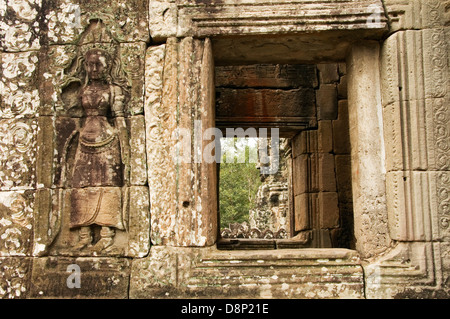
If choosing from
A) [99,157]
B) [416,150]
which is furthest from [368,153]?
[99,157]

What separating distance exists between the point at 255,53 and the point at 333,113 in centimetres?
266

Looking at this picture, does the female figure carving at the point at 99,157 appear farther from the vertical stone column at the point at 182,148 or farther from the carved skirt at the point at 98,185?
the vertical stone column at the point at 182,148

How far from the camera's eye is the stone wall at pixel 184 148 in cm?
397

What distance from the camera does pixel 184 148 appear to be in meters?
4.12

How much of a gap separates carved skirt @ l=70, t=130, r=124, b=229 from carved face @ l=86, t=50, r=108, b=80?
0.62 meters

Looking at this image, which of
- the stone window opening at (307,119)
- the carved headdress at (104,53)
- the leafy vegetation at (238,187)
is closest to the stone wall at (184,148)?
the carved headdress at (104,53)

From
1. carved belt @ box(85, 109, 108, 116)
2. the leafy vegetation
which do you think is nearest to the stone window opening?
carved belt @ box(85, 109, 108, 116)

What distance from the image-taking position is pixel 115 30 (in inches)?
173

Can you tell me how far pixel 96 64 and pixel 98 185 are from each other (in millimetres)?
1170

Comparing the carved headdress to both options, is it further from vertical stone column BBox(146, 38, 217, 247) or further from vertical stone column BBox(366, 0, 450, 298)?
vertical stone column BBox(366, 0, 450, 298)

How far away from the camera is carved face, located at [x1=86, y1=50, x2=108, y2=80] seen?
14.2ft

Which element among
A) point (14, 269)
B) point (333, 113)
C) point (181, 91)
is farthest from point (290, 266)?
point (333, 113)

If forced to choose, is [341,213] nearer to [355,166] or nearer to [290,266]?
[355,166]

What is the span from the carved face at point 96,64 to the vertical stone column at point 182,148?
45 centimetres
